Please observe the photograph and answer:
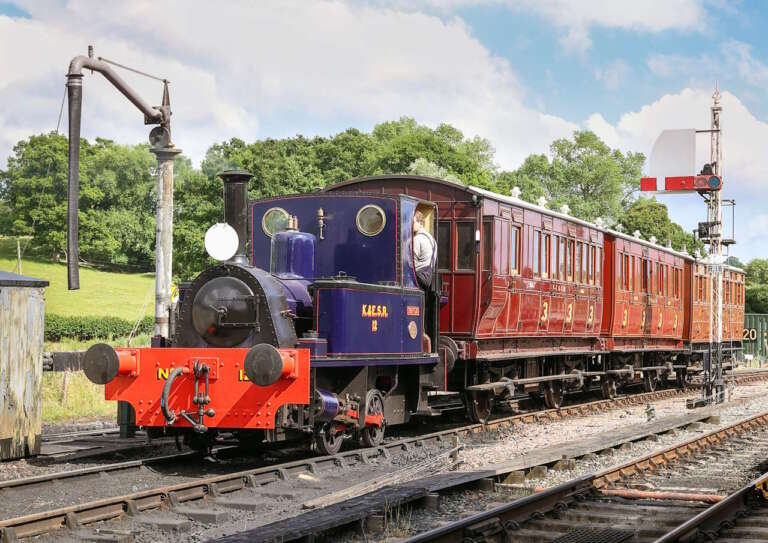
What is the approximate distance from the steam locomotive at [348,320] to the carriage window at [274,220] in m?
0.02

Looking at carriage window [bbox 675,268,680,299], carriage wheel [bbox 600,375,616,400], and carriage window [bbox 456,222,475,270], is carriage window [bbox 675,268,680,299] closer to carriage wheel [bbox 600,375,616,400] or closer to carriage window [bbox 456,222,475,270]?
carriage wheel [bbox 600,375,616,400]

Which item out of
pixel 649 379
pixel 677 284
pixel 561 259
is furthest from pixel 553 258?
pixel 677 284

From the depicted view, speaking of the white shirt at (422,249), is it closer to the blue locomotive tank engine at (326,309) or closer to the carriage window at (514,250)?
the blue locomotive tank engine at (326,309)

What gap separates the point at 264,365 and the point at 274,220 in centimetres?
294

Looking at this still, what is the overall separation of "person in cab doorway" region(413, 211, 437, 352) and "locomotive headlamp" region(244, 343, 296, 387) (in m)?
2.91

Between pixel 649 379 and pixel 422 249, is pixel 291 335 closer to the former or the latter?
pixel 422 249

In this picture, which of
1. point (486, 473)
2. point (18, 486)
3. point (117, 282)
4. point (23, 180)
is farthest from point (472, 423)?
point (23, 180)

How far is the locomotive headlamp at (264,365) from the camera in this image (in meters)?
9.18

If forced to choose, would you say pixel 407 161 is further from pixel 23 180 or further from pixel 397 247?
pixel 397 247

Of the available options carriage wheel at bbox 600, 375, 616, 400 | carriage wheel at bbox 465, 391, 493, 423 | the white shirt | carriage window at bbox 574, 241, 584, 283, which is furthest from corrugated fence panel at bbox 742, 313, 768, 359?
the white shirt

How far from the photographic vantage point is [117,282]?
193 feet

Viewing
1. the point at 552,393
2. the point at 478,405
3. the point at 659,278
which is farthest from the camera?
the point at 659,278

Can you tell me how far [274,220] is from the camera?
11.8 meters

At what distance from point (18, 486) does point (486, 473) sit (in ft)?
14.0
